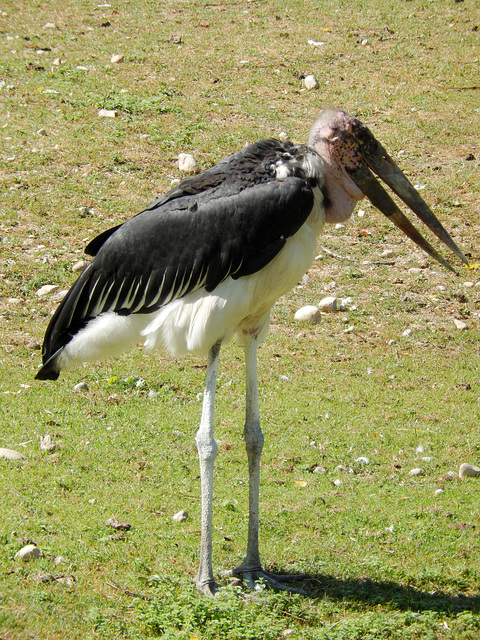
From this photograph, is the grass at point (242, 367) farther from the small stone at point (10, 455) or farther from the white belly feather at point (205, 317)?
the white belly feather at point (205, 317)

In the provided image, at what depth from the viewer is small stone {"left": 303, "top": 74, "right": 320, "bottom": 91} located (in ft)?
34.6

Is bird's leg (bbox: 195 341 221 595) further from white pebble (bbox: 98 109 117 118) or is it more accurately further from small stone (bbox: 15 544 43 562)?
white pebble (bbox: 98 109 117 118)

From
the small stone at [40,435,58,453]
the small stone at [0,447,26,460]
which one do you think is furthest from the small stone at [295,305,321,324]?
the small stone at [0,447,26,460]

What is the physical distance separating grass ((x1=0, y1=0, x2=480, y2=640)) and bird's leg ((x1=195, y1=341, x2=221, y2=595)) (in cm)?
14

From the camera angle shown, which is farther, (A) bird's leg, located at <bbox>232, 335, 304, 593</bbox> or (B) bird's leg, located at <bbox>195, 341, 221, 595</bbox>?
(A) bird's leg, located at <bbox>232, 335, 304, 593</bbox>

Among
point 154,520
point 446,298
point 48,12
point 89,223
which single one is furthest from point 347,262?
point 48,12

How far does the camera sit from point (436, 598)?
13.2 feet

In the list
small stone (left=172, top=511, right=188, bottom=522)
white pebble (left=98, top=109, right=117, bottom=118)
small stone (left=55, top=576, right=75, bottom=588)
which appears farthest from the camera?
white pebble (left=98, top=109, right=117, bottom=118)

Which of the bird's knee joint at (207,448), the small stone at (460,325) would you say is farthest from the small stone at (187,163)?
the bird's knee joint at (207,448)

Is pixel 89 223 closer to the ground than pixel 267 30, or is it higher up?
closer to the ground

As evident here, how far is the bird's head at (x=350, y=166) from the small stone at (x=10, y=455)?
7.55 ft

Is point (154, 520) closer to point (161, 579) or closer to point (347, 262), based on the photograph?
point (161, 579)

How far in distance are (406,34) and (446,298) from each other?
5808mm

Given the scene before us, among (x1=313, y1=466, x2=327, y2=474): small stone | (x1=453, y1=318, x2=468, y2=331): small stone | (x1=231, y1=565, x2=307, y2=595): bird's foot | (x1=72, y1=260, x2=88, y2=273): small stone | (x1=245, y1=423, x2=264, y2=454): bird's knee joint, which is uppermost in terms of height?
(x1=245, y1=423, x2=264, y2=454): bird's knee joint
